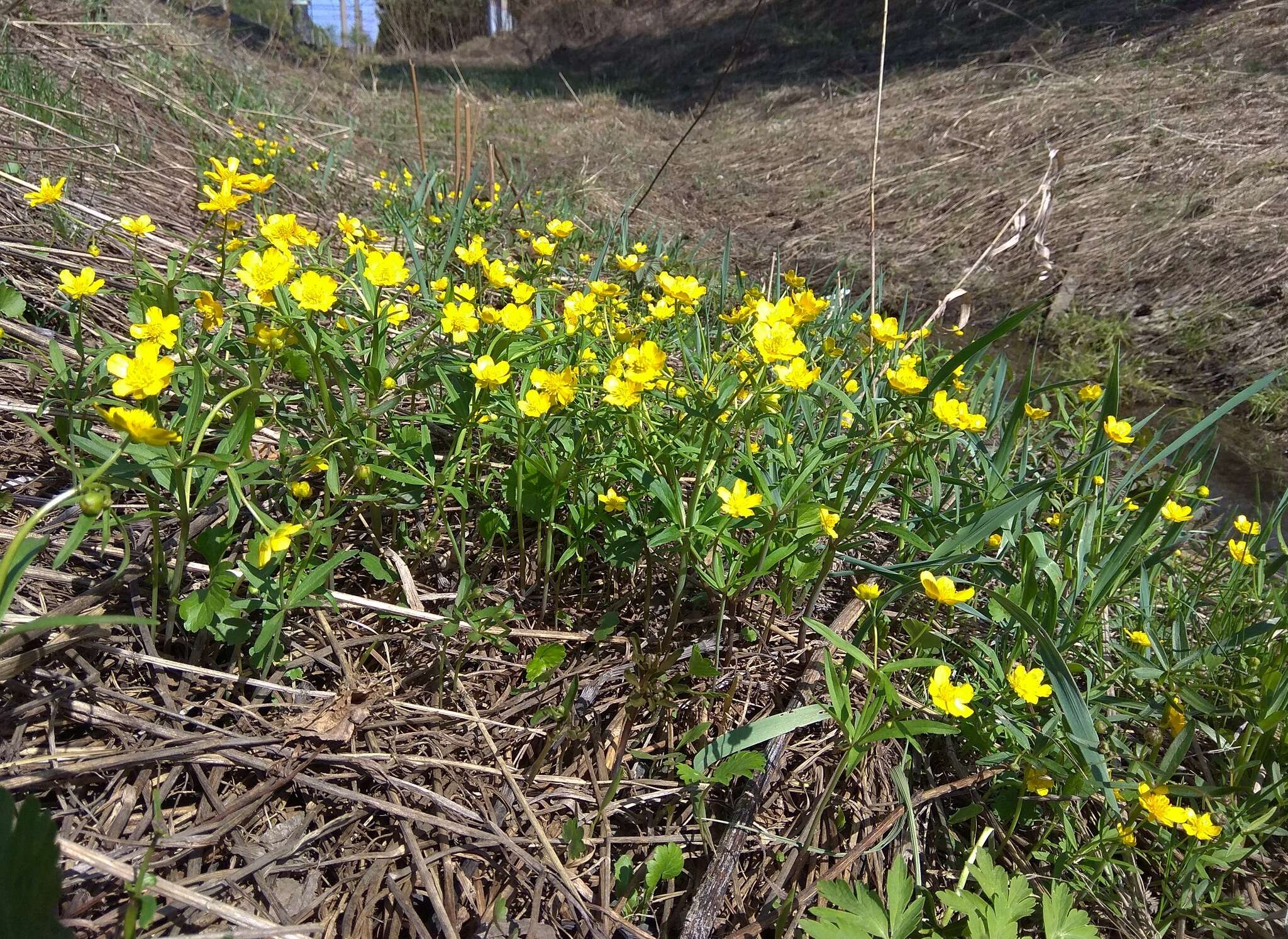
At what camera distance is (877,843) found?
130 cm

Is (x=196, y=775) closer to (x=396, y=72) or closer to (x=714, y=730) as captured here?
(x=714, y=730)

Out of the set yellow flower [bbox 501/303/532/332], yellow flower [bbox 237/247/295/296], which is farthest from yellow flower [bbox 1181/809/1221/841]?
yellow flower [bbox 237/247/295/296]

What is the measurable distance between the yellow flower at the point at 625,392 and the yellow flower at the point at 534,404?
126 mm

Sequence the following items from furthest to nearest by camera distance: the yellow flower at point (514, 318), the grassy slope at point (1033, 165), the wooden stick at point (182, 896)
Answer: the grassy slope at point (1033, 165), the yellow flower at point (514, 318), the wooden stick at point (182, 896)

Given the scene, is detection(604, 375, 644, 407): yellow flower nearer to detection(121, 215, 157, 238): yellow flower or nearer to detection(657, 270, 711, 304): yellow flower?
detection(657, 270, 711, 304): yellow flower

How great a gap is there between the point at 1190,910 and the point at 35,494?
235 centimetres

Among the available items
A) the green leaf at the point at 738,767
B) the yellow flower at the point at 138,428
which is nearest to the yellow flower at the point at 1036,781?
the green leaf at the point at 738,767

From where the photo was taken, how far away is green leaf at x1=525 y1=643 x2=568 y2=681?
1361 millimetres

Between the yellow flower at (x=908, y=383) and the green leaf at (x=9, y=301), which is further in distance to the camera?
the green leaf at (x=9, y=301)

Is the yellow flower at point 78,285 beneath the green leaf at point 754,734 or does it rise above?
above

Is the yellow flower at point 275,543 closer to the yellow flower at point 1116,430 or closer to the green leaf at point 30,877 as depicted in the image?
the green leaf at point 30,877

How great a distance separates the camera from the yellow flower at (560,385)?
1467 mm

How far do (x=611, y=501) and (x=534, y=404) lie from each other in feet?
0.84

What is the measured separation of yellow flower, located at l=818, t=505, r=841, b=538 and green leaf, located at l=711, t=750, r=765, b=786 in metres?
0.41
